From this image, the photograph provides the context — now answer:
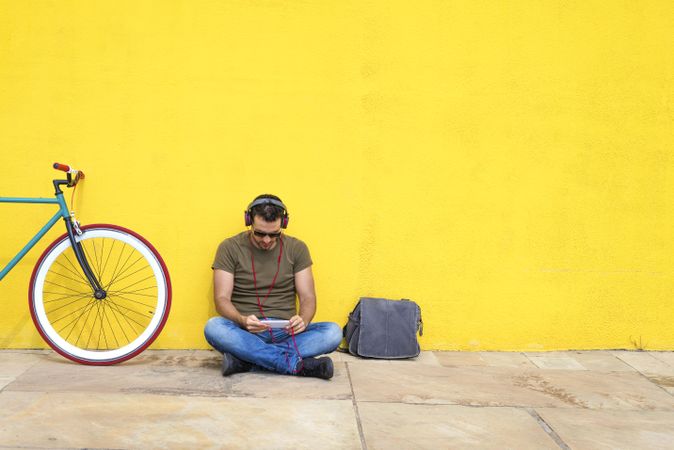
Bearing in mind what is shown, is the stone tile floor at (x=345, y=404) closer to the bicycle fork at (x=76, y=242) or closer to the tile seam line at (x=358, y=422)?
the tile seam line at (x=358, y=422)

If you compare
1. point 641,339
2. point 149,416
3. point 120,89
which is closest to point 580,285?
point 641,339

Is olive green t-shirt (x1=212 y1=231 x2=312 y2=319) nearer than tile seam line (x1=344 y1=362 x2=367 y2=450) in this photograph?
No

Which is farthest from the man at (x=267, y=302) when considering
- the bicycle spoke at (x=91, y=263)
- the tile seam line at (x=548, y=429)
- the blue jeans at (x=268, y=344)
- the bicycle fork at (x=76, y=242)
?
the tile seam line at (x=548, y=429)

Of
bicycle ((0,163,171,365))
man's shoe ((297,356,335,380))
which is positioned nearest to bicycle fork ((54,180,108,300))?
bicycle ((0,163,171,365))

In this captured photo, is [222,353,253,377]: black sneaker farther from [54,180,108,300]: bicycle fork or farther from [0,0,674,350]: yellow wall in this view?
[54,180,108,300]: bicycle fork

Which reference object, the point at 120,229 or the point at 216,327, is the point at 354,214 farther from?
the point at 120,229

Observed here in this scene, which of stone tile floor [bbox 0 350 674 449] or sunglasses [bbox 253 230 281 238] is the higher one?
sunglasses [bbox 253 230 281 238]

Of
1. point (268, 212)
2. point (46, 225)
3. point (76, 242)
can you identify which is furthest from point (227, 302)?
point (46, 225)

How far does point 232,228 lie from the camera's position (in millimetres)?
4285

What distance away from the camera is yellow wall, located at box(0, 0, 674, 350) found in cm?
420

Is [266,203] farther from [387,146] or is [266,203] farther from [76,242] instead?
[76,242]

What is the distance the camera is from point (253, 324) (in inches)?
146

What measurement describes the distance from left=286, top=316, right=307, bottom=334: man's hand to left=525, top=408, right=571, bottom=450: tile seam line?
1309mm

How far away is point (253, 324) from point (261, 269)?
418mm
